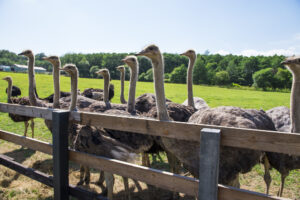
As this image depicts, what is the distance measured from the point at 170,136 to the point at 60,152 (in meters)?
1.21

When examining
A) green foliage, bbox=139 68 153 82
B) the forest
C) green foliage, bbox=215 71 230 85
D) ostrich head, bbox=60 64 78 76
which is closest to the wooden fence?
ostrich head, bbox=60 64 78 76

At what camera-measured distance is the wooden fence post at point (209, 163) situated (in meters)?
1.65

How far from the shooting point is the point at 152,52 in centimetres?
289

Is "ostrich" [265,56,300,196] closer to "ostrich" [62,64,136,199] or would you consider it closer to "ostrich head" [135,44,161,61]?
"ostrich head" [135,44,161,61]

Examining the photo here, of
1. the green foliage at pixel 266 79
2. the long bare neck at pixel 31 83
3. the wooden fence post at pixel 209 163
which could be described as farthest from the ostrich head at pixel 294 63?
the green foliage at pixel 266 79

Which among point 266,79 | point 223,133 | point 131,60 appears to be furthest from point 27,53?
point 266,79

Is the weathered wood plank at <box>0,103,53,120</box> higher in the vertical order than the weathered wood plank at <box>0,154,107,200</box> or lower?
higher

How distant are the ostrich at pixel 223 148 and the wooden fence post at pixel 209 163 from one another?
738 mm

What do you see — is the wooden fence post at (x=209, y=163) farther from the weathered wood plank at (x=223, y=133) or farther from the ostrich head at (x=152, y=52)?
the ostrich head at (x=152, y=52)

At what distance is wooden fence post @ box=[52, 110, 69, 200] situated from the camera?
2.43 meters

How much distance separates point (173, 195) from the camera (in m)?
3.65

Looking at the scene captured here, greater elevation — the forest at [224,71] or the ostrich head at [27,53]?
the forest at [224,71]

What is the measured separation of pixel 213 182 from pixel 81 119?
1477 millimetres

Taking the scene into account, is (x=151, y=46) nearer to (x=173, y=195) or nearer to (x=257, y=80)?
(x=173, y=195)
